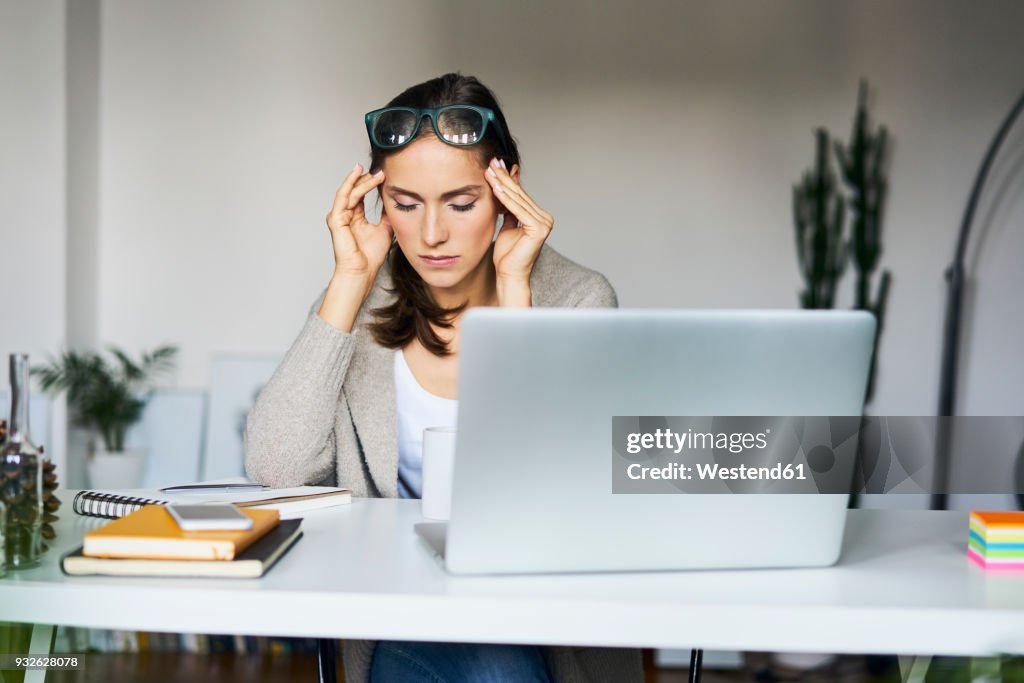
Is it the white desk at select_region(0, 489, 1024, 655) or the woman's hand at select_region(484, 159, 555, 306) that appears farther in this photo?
the woman's hand at select_region(484, 159, 555, 306)

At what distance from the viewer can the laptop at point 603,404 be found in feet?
2.52

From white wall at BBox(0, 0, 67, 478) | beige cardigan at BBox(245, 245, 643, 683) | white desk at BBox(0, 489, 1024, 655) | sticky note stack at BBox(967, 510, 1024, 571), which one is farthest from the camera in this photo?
white wall at BBox(0, 0, 67, 478)

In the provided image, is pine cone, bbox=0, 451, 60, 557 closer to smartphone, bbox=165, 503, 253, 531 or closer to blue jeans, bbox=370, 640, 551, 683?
smartphone, bbox=165, 503, 253, 531

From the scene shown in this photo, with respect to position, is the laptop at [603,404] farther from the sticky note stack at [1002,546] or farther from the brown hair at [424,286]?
the brown hair at [424,286]

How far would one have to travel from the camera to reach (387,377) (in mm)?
1601

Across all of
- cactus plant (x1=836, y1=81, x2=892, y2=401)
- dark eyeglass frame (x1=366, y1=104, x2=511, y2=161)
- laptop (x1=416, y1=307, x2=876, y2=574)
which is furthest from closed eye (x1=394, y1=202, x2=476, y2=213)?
cactus plant (x1=836, y1=81, x2=892, y2=401)

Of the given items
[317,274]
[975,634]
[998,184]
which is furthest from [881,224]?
[975,634]

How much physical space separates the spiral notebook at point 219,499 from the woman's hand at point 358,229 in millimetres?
458

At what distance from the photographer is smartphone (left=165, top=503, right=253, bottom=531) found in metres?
0.85

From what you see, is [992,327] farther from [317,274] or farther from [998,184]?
[317,274]

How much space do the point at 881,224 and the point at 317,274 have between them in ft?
7.77

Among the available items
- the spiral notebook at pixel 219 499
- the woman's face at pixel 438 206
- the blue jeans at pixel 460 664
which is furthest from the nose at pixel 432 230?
the blue jeans at pixel 460 664

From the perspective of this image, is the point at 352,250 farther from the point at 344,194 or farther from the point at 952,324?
the point at 952,324

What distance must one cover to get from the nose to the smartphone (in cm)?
78
